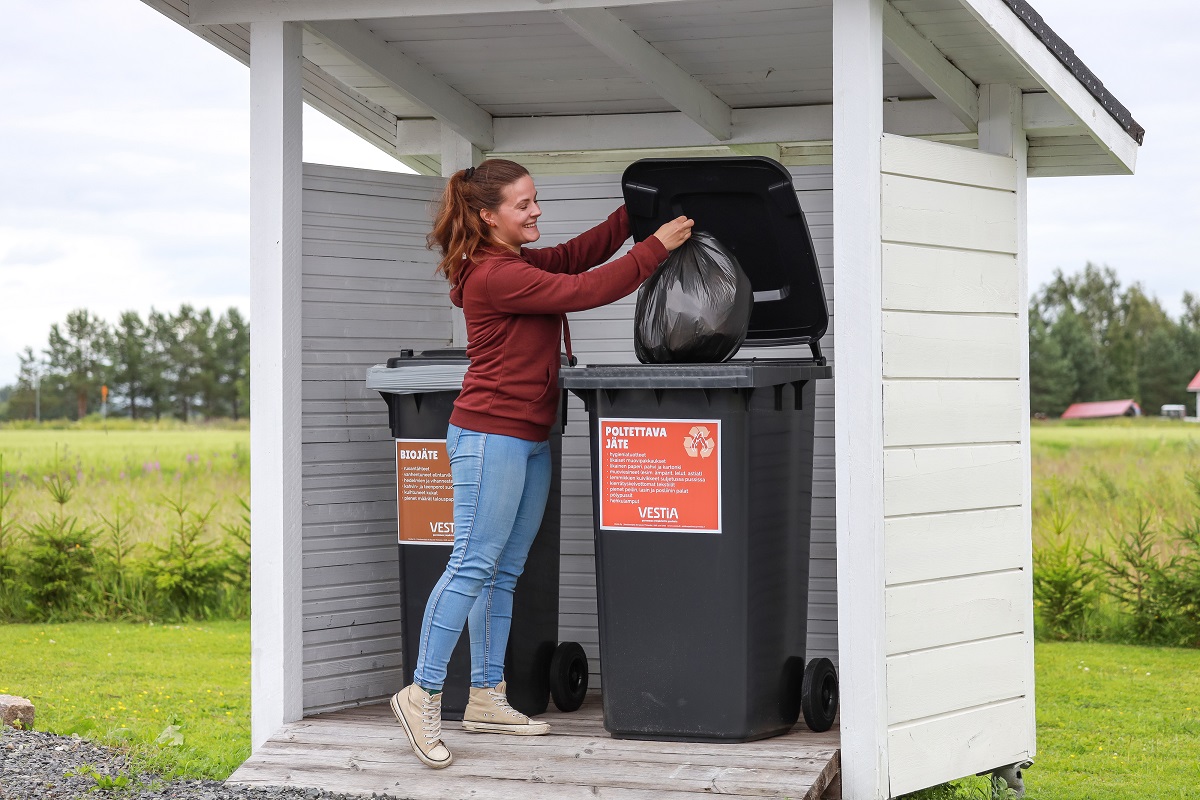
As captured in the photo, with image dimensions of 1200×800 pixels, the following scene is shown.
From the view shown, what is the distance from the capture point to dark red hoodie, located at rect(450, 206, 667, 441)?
149 inches

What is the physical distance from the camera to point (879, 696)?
377 centimetres

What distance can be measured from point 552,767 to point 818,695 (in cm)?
93

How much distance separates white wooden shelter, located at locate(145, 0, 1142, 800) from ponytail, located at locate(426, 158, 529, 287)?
544 mm

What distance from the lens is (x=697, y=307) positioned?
408cm

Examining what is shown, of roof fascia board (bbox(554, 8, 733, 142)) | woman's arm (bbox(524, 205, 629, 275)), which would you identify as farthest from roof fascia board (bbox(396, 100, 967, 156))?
woman's arm (bbox(524, 205, 629, 275))

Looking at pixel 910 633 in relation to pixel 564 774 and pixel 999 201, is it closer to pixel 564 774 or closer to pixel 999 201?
pixel 564 774

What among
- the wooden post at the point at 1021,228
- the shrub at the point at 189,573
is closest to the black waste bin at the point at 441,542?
the wooden post at the point at 1021,228

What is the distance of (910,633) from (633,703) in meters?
0.88

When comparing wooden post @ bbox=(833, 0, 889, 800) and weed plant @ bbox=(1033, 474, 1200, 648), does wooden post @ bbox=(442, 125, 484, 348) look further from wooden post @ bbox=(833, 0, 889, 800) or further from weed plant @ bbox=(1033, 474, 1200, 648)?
weed plant @ bbox=(1033, 474, 1200, 648)

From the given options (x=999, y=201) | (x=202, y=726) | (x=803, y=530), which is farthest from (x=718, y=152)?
(x=202, y=726)

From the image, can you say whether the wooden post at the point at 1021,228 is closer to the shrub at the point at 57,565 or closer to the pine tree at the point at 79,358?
the shrub at the point at 57,565

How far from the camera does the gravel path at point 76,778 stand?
3855mm

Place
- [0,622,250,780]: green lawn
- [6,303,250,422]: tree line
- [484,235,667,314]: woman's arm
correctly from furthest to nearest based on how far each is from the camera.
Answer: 1. [6,303,250,422]: tree line
2. [0,622,250,780]: green lawn
3. [484,235,667,314]: woman's arm

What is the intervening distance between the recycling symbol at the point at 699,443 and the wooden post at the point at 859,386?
388 mm
